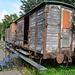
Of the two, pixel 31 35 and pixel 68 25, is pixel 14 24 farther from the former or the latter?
pixel 68 25

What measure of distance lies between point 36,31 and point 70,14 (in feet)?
7.38

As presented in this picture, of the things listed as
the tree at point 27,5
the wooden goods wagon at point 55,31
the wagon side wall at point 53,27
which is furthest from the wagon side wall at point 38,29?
the tree at point 27,5

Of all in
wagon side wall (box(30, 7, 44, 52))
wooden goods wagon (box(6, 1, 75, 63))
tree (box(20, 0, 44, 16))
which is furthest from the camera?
tree (box(20, 0, 44, 16))

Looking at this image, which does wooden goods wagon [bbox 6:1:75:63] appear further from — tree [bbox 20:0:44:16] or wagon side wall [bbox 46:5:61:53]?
tree [bbox 20:0:44:16]

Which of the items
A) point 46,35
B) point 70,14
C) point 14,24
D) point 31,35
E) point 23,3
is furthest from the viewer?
point 23,3

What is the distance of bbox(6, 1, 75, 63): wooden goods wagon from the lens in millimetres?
4617

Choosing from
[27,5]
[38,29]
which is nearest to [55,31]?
[38,29]

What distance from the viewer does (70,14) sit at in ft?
17.6

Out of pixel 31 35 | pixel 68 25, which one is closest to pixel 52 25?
pixel 68 25

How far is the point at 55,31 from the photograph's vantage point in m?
4.85

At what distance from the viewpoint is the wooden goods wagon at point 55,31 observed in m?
4.62

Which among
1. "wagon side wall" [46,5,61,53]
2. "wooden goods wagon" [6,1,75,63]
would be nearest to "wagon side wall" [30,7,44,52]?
"wooden goods wagon" [6,1,75,63]

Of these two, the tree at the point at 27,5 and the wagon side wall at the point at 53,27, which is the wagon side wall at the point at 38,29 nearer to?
the wagon side wall at the point at 53,27

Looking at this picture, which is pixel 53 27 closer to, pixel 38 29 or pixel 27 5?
pixel 38 29
